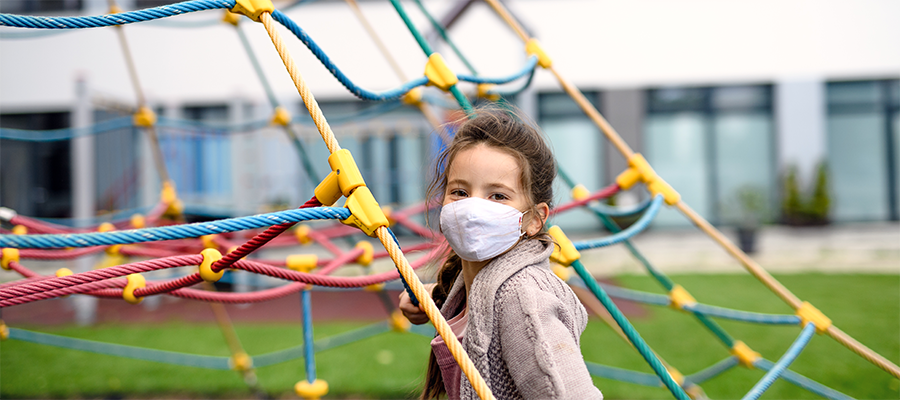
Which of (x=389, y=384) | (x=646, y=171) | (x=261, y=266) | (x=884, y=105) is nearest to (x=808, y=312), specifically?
(x=646, y=171)

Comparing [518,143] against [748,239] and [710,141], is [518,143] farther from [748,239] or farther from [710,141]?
[710,141]

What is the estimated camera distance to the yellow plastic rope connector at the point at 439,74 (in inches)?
50.1

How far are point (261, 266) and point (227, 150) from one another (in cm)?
558

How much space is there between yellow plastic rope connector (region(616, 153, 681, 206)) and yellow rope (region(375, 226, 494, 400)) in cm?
101

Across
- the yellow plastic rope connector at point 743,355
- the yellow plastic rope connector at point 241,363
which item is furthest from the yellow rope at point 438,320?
the yellow plastic rope connector at point 241,363

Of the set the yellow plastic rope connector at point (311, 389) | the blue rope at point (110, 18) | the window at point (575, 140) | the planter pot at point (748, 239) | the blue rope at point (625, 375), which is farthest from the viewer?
the window at point (575, 140)

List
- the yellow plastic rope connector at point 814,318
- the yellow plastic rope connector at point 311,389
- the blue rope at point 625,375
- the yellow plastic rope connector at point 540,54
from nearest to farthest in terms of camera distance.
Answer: the yellow plastic rope connector at point 311,389 < the yellow plastic rope connector at point 814,318 < the yellow plastic rope connector at point 540,54 < the blue rope at point 625,375

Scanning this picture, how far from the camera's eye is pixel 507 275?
2.28 feet

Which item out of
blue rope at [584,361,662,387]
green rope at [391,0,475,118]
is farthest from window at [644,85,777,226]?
green rope at [391,0,475,118]

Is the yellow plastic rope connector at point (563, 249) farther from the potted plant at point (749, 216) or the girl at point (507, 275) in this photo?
the potted plant at point (749, 216)

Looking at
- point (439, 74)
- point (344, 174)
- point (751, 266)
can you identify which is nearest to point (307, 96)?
point (344, 174)

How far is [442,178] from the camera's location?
2.96 ft

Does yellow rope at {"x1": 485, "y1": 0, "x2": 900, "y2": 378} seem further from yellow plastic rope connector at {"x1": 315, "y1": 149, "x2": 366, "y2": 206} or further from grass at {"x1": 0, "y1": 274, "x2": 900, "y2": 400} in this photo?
yellow plastic rope connector at {"x1": 315, "y1": 149, "x2": 366, "y2": 206}

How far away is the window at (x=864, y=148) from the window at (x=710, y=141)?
826mm
